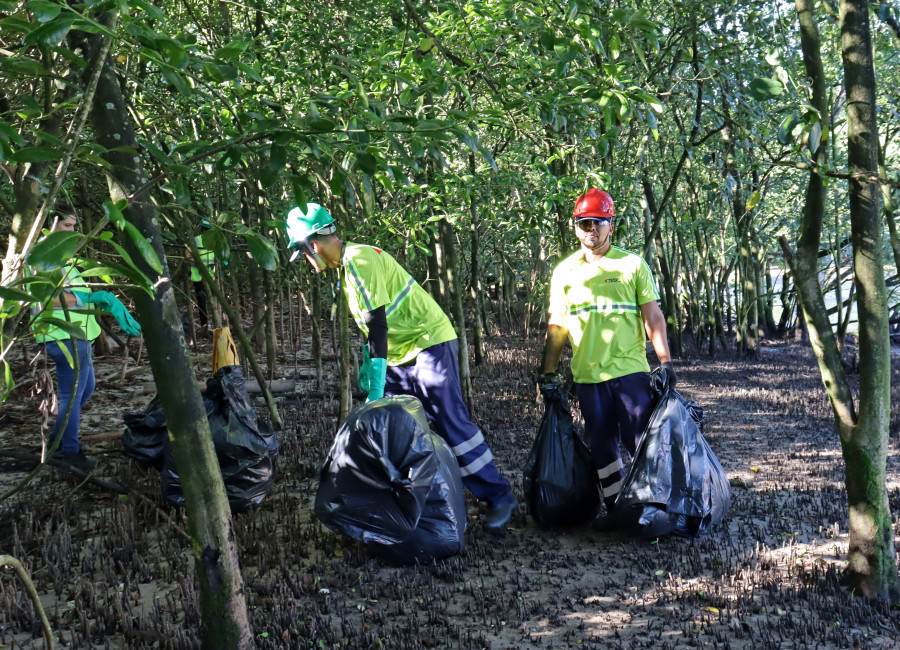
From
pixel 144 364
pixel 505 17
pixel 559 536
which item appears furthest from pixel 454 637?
pixel 144 364

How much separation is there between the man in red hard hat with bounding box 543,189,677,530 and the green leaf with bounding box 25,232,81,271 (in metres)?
3.02

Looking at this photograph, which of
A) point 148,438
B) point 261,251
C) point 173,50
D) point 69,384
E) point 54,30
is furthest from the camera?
point 69,384

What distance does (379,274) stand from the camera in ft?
12.6

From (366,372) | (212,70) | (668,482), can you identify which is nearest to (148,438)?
(366,372)

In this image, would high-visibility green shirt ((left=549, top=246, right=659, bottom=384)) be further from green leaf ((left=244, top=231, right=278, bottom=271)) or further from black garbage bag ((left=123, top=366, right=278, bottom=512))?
green leaf ((left=244, top=231, right=278, bottom=271))

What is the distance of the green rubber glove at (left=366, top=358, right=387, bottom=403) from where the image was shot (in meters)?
3.75

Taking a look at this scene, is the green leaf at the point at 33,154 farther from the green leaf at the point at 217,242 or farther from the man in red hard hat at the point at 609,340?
the man in red hard hat at the point at 609,340

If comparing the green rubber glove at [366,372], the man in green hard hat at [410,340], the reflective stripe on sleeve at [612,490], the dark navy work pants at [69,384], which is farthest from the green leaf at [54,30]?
the dark navy work pants at [69,384]

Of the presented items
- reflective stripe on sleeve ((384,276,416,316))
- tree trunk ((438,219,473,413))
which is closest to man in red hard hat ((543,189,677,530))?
reflective stripe on sleeve ((384,276,416,316))

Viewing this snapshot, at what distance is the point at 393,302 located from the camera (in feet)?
13.0

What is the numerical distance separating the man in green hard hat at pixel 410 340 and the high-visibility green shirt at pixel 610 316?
26.1 inches

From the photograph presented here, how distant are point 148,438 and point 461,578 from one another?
2.38 m

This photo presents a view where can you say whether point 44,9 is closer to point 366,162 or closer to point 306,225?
point 366,162

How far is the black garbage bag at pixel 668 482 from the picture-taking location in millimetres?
3695
